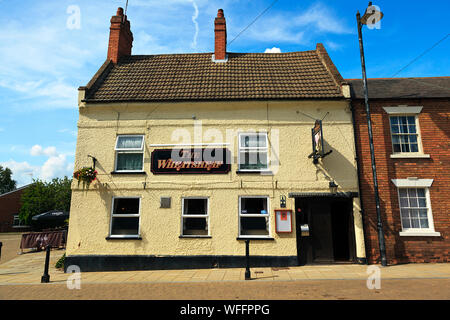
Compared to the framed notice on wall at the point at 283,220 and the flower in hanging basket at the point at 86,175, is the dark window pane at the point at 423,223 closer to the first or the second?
the framed notice on wall at the point at 283,220

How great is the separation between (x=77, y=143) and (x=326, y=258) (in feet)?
33.4

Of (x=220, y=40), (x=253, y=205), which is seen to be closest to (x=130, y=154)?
(x=253, y=205)

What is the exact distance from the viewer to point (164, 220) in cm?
946

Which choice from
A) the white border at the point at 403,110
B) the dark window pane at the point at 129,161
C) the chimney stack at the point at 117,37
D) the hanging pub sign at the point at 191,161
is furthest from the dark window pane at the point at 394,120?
the chimney stack at the point at 117,37

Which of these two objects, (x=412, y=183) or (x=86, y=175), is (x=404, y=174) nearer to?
(x=412, y=183)

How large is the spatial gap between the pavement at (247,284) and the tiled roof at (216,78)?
6167 millimetres

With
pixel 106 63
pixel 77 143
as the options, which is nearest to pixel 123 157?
pixel 77 143

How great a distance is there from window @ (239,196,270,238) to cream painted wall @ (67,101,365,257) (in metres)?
0.23

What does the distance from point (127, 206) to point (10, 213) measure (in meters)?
36.0

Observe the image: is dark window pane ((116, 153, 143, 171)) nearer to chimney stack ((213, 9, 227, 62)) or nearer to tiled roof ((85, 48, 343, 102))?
tiled roof ((85, 48, 343, 102))

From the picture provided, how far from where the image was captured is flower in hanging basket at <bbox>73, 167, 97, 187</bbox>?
31.2 ft

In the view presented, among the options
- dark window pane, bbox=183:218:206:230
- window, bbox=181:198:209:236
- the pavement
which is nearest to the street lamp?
the pavement

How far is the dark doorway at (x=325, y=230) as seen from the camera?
923cm
